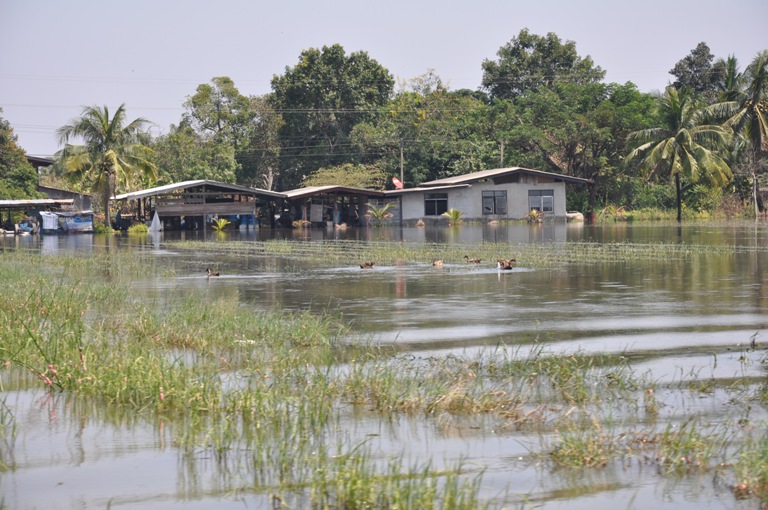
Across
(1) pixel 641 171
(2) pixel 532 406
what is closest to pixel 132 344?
(2) pixel 532 406

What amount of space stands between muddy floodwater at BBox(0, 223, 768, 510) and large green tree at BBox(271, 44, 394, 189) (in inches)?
1699

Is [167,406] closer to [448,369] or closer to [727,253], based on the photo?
[448,369]

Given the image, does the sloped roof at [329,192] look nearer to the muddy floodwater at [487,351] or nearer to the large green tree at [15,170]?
the large green tree at [15,170]

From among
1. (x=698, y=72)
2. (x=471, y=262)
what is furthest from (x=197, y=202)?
(x=698, y=72)

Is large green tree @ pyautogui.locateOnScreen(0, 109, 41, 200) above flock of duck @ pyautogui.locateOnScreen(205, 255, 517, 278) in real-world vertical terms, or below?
above

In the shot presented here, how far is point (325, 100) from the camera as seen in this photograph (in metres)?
64.1

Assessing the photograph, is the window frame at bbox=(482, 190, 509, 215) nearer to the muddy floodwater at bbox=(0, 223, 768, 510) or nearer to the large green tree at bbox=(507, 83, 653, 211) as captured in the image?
the large green tree at bbox=(507, 83, 653, 211)

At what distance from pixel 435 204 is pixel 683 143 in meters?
15.2

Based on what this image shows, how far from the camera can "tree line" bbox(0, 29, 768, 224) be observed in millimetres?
48719

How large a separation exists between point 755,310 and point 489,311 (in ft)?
11.9

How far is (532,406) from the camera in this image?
24.3 ft

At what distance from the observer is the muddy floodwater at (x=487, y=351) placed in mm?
5574

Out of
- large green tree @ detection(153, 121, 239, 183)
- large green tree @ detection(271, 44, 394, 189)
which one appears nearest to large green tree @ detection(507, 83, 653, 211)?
large green tree @ detection(271, 44, 394, 189)

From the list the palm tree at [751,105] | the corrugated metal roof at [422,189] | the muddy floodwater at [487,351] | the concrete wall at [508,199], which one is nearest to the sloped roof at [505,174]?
the corrugated metal roof at [422,189]
